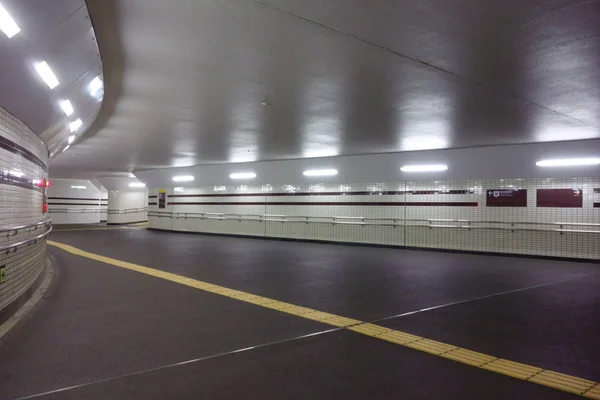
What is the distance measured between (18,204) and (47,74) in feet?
6.81

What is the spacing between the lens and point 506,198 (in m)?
11.4

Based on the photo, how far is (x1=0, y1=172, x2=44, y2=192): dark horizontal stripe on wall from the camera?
16.2 ft

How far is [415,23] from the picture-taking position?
12.5 feet

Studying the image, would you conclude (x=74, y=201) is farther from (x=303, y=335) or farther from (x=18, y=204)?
(x=303, y=335)

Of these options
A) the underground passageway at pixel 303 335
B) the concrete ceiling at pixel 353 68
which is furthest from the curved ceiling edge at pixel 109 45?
the underground passageway at pixel 303 335

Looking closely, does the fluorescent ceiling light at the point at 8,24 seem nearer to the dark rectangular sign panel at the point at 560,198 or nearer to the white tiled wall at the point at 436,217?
the white tiled wall at the point at 436,217

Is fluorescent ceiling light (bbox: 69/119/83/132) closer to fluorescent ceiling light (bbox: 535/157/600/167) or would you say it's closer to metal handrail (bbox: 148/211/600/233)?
metal handrail (bbox: 148/211/600/233)

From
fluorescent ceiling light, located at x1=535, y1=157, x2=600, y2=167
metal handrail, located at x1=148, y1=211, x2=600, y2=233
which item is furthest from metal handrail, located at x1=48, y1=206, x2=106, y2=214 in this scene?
fluorescent ceiling light, located at x1=535, y1=157, x2=600, y2=167

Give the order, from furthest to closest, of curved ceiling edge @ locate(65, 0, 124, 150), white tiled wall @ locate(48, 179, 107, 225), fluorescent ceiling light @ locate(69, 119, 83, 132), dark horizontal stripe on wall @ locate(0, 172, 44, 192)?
1. white tiled wall @ locate(48, 179, 107, 225)
2. fluorescent ceiling light @ locate(69, 119, 83, 132)
3. dark horizontal stripe on wall @ locate(0, 172, 44, 192)
4. curved ceiling edge @ locate(65, 0, 124, 150)

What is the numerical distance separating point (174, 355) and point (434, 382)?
212cm

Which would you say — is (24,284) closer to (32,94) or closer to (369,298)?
(32,94)

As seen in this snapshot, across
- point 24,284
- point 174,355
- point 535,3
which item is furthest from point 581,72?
point 24,284

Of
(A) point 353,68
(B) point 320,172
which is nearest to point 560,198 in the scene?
(B) point 320,172

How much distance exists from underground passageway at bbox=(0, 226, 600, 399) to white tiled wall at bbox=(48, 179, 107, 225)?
Result: 19.7 metres
